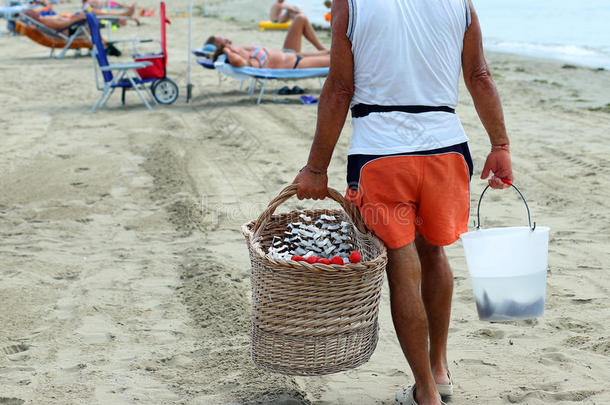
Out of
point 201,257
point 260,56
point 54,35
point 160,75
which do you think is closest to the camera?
point 201,257

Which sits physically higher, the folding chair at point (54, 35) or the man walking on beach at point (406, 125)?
the man walking on beach at point (406, 125)

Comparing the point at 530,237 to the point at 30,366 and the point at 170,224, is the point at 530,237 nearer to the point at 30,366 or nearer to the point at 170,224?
the point at 30,366

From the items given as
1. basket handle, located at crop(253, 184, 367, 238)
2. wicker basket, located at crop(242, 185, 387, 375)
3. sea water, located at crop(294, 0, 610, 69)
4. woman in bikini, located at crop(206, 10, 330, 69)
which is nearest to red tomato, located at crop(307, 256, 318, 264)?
wicker basket, located at crop(242, 185, 387, 375)

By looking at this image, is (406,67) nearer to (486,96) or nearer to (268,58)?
(486,96)

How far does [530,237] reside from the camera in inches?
101

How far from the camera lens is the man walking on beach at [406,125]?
248cm

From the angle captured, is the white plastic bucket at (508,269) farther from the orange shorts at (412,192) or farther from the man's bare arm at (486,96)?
the man's bare arm at (486,96)

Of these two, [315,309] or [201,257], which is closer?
[315,309]

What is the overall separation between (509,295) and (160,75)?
809 cm

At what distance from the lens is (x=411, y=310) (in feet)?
8.52

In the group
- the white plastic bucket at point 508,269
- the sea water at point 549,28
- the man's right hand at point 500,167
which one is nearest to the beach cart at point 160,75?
the man's right hand at point 500,167

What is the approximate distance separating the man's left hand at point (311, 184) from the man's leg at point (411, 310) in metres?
0.35

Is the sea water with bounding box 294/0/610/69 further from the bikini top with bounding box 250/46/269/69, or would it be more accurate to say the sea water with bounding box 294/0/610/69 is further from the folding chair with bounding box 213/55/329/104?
the bikini top with bounding box 250/46/269/69

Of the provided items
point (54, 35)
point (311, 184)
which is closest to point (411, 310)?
point (311, 184)
